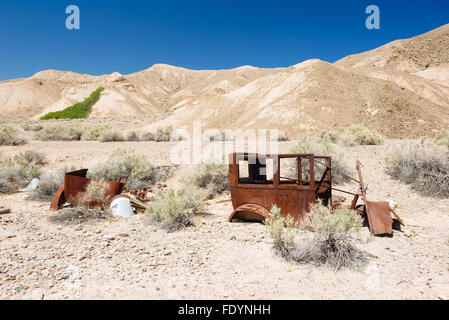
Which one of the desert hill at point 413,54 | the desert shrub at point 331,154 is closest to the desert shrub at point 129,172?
the desert shrub at point 331,154

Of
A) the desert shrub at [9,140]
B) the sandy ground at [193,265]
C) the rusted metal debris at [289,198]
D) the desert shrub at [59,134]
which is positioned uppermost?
the desert shrub at [59,134]

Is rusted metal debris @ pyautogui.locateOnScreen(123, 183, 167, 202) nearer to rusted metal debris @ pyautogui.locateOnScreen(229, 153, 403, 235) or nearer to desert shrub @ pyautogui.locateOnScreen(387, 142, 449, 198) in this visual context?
rusted metal debris @ pyautogui.locateOnScreen(229, 153, 403, 235)

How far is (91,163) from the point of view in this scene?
1099 cm

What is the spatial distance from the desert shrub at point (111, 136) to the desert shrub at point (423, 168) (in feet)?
44.6

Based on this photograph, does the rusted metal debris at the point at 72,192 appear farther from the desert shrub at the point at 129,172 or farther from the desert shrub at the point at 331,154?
the desert shrub at the point at 331,154

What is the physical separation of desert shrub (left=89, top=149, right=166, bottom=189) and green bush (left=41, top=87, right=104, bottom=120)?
1646 inches

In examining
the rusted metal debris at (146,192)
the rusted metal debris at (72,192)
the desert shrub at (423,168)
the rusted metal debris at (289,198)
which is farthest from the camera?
the rusted metal debris at (146,192)

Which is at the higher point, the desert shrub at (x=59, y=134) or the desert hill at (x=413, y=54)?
the desert hill at (x=413, y=54)

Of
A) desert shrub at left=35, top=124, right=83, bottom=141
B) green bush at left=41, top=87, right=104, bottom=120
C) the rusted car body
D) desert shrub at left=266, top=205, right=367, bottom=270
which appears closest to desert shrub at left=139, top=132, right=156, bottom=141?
desert shrub at left=35, top=124, right=83, bottom=141

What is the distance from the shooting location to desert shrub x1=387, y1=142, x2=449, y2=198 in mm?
7094

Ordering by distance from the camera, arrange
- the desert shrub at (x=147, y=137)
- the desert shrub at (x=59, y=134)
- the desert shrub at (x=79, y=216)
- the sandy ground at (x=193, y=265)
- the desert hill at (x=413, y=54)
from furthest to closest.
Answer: the desert hill at (x=413, y=54) < the desert shrub at (x=147, y=137) < the desert shrub at (x=59, y=134) < the desert shrub at (x=79, y=216) < the sandy ground at (x=193, y=265)

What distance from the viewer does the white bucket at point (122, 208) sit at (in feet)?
19.6

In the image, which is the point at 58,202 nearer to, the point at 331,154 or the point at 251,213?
the point at 251,213
